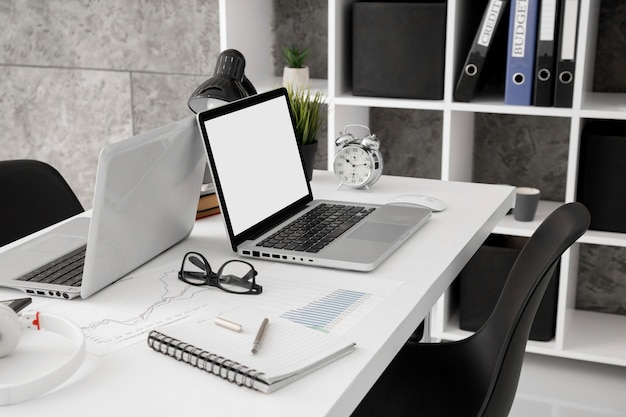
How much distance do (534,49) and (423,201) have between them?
90 centimetres

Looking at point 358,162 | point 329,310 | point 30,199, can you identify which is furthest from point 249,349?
point 30,199

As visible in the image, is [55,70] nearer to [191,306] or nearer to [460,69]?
[460,69]

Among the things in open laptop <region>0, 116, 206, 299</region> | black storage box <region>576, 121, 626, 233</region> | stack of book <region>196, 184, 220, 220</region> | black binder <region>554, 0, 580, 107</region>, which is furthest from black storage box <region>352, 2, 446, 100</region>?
open laptop <region>0, 116, 206, 299</region>

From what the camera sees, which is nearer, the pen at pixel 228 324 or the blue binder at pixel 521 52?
the pen at pixel 228 324

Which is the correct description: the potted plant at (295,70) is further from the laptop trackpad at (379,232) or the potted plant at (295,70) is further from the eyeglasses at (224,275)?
the eyeglasses at (224,275)

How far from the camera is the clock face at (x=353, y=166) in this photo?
1.90 m

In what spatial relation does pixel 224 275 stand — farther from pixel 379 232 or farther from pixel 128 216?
pixel 379 232

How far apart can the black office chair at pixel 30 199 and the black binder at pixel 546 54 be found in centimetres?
139

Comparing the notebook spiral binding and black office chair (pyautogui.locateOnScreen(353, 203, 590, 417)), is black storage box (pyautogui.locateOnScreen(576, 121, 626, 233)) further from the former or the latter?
the notebook spiral binding

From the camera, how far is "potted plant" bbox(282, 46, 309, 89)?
2809mm

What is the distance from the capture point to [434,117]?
118 inches

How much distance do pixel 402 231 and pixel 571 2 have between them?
1152 millimetres

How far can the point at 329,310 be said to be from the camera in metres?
1.24

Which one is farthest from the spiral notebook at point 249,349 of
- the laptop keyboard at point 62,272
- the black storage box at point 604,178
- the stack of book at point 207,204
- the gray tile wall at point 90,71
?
the gray tile wall at point 90,71
